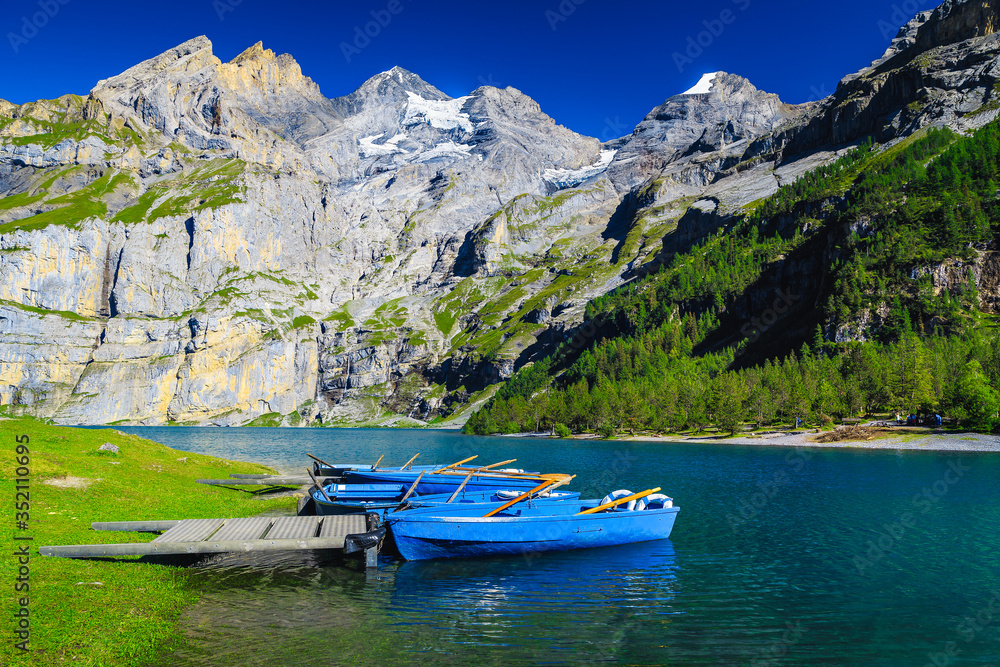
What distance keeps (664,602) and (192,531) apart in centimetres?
2249

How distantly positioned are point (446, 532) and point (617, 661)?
13.2 meters

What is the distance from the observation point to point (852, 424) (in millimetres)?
122375

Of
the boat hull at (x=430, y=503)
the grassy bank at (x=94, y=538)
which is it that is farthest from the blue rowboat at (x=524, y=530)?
the grassy bank at (x=94, y=538)

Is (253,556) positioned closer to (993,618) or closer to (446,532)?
(446,532)

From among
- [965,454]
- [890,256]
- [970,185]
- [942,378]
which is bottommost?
[965,454]

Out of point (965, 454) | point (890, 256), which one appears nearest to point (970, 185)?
point (890, 256)

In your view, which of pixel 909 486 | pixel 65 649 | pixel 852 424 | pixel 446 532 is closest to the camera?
pixel 65 649

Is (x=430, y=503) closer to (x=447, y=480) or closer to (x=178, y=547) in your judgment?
(x=447, y=480)

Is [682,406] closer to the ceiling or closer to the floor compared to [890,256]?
→ closer to the floor

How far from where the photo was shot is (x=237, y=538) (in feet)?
81.6

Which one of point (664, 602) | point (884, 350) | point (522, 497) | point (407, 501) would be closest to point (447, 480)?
point (407, 501)

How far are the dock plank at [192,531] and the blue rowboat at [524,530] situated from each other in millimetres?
8745

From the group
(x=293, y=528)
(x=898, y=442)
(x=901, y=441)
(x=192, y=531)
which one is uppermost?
(x=192, y=531)

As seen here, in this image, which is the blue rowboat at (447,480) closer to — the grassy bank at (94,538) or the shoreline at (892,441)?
the grassy bank at (94,538)
